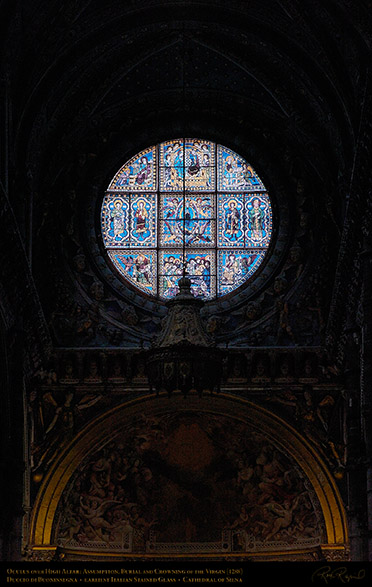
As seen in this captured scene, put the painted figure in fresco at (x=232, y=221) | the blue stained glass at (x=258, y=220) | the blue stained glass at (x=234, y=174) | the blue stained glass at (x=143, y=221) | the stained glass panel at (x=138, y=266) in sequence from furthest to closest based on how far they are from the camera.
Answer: the blue stained glass at (x=234, y=174)
the blue stained glass at (x=143, y=221)
the painted figure in fresco at (x=232, y=221)
the blue stained glass at (x=258, y=220)
the stained glass panel at (x=138, y=266)

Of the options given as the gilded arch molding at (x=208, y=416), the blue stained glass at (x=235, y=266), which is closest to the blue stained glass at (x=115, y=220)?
the blue stained glass at (x=235, y=266)

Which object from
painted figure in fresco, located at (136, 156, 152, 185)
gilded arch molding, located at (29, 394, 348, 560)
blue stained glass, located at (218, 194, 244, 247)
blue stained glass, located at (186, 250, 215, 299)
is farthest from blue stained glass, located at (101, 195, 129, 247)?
gilded arch molding, located at (29, 394, 348, 560)

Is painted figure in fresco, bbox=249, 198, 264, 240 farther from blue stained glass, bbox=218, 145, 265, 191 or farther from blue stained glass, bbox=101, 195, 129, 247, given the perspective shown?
blue stained glass, bbox=101, 195, 129, 247

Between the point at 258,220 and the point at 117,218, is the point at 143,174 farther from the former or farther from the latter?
the point at 258,220

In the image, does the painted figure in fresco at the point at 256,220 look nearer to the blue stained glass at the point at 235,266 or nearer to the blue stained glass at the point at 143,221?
the blue stained glass at the point at 235,266

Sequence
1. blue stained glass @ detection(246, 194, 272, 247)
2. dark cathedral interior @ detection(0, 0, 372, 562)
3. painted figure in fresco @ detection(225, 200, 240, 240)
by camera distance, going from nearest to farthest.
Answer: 1. dark cathedral interior @ detection(0, 0, 372, 562)
2. blue stained glass @ detection(246, 194, 272, 247)
3. painted figure in fresco @ detection(225, 200, 240, 240)

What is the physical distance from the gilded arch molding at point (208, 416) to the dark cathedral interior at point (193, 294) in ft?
0.10

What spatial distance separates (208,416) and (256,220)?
4.19 metres

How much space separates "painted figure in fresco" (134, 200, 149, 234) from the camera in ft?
104

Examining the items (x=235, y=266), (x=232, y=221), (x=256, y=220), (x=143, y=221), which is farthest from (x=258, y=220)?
(x=143, y=221)

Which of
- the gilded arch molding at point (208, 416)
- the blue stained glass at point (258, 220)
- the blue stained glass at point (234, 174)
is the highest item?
the blue stained glass at point (234, 174)

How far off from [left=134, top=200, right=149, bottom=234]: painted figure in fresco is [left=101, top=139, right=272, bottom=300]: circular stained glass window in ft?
0.07

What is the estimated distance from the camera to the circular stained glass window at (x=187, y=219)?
31.3 metres

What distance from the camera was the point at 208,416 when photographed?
100 feet
